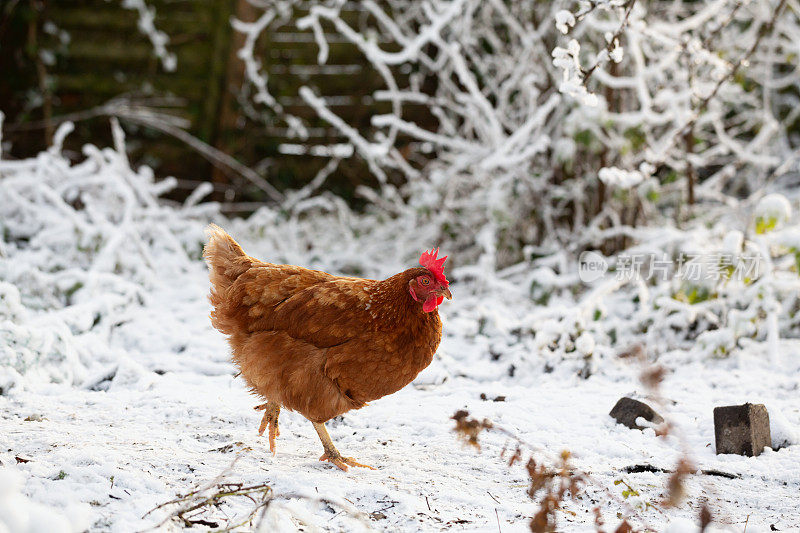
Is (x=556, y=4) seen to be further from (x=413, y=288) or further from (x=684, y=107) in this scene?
(x=413, y=288)

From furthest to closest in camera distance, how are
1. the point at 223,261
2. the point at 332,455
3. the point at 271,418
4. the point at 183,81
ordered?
1. the point at 183,81
2. the point at 223,261
3. the point at 271,418
4. the point at 332,455

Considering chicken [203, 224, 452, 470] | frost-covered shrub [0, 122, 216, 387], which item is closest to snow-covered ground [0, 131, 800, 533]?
frost-covered shrub [0, 122, 216, 387]

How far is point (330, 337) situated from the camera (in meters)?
2.19

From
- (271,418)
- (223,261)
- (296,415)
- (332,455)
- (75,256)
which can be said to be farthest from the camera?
(75,256)

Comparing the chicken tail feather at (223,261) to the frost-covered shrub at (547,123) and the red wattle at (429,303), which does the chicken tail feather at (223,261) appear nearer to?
the red wattle at (429,303)

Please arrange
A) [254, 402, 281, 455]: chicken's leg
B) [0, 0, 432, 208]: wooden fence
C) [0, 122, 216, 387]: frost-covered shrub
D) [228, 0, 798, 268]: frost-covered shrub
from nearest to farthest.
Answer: [254, 402, 281, 455]: chicken's leg < [0, 122, 216, 387]: frost-covered shrub < [228, 0, 798, 268]: frost-covered shrub < [0, 0, 432, 208]: wooden fence

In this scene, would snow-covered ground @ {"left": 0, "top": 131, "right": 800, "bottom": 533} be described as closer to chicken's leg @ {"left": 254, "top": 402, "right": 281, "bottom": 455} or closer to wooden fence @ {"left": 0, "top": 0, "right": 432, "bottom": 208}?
chicken's leg @ {"left": 254, "top": 402, "right": 281, "bottom": 455}

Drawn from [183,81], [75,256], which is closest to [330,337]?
[75,256]

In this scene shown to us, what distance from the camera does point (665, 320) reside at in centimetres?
346

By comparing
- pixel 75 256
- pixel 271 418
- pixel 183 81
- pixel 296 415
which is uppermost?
pixel 183 81

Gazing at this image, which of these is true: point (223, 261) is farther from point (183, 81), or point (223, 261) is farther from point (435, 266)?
point (183, 81)

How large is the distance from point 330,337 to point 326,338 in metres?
0.01

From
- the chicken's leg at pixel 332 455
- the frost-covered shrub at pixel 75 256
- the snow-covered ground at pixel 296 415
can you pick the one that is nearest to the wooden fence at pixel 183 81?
the frost-covered shrub at pixel 75 256

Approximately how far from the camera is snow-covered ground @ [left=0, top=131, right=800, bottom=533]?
5.79 ft
